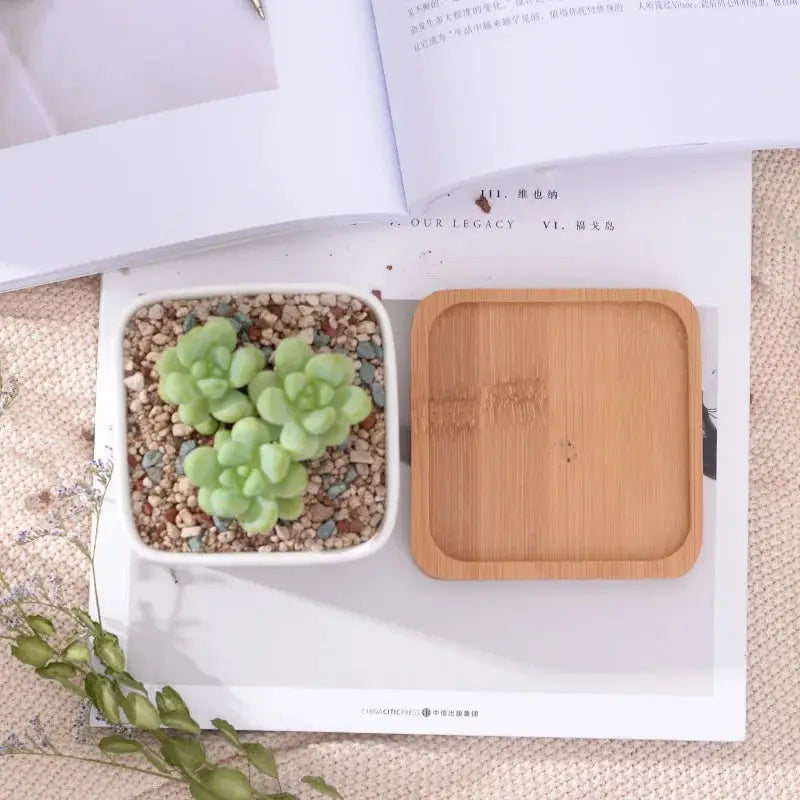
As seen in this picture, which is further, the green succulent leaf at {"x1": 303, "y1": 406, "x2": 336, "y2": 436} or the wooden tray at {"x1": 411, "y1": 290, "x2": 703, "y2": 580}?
the wooden tray at {"x1": 411, "y1": 290, "x2": 703, "y2": 580}

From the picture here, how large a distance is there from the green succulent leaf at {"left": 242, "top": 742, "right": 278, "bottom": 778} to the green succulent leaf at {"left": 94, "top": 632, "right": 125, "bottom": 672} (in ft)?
0.28

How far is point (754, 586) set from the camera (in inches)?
21.0

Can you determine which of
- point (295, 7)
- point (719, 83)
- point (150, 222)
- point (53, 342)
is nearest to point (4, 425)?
point (53, 342)

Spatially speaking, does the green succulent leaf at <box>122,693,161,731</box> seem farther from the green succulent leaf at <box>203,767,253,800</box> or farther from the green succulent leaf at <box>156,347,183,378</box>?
the green succulent leaf at <box>156,347,183,378</box>

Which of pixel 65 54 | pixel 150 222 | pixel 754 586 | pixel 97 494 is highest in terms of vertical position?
pixel 65 54

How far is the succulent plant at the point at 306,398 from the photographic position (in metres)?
0.38

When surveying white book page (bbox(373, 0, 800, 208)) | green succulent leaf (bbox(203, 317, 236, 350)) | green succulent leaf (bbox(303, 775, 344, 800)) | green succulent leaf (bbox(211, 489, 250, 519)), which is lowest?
green succulent leaf (bbox(303, 775, 344, 800))

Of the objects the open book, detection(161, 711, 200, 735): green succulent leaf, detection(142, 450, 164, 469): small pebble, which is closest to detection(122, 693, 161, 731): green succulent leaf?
detection(161, 711, 200, 735): green succulent leaf

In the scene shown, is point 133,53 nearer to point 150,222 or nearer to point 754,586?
point 150,222

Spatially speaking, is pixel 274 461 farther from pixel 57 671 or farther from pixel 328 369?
pixel 57 671

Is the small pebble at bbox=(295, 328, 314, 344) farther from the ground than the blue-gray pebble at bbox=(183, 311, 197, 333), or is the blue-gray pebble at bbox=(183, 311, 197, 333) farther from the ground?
the blue-gray pebble at bbox=(183, 311, 197, 333)

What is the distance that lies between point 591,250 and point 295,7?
0.23m

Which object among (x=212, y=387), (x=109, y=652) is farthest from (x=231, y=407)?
(x=109, y=652)

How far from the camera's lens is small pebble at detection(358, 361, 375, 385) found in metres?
0.45
